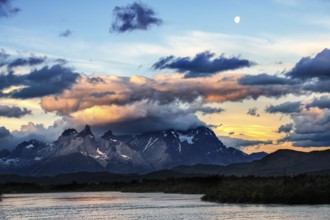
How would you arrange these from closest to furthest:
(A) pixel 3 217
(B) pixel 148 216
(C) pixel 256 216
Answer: (C) pixel 256 216, (B) pixel 148 216, (A) pixel 3 217

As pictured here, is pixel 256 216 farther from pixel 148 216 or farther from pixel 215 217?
pixel 148 216

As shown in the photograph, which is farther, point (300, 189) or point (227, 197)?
point (227, 197)

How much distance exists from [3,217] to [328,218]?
5703 centimetres

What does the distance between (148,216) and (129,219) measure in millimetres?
5271

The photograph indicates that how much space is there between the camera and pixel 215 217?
92.2m

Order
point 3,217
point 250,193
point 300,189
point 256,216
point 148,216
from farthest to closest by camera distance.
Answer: point 250,193 < point 300,189 < point 3,217 < point 148,216 < point 256,216

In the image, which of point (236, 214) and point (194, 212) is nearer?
point (236, 214)

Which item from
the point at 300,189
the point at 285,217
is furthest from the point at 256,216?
the point at 300,189

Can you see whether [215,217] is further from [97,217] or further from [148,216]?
[97,217]

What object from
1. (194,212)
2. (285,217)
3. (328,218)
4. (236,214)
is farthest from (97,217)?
(328,218)

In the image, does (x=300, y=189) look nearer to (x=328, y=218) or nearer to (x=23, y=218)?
(x=328, y=218)

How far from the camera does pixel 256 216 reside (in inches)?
3617

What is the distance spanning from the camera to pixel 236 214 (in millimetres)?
96688

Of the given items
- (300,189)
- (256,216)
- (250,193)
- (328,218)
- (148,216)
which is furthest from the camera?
(250,193)
